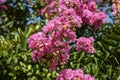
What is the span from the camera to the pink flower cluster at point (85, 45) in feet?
10.2

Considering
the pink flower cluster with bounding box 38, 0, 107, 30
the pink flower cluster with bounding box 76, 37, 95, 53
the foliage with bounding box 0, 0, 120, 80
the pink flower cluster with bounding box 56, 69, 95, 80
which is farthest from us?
the foliage with bounding box 0, 0, 120, 80

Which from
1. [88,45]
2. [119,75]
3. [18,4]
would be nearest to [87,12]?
[88,45]

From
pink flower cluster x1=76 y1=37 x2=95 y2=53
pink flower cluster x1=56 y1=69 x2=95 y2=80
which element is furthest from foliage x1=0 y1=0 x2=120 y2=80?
pink flower cluster x1=56 y1=69 x2=95 y2=80

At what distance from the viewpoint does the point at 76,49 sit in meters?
3.14

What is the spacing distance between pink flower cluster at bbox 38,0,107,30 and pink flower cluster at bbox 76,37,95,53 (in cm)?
16

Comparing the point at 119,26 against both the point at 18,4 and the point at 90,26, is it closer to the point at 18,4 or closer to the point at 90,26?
the point at 90,26

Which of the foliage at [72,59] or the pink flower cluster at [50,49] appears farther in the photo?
the foliage at [72,59]

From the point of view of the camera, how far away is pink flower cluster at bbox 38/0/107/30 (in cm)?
299

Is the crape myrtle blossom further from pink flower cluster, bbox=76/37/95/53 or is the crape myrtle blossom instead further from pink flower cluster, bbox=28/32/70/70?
pink flower cluster, bbox=76/37/95/53

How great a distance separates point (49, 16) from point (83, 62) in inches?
19.8

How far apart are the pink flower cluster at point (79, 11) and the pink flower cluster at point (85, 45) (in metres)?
0.16

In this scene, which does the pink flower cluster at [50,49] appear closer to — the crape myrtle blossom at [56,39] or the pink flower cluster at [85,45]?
the crape myrtle blossom at [56,39]

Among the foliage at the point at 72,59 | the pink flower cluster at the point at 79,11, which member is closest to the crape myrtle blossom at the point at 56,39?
the pink flower cluster at the point at 79,11

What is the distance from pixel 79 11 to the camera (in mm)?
3191
